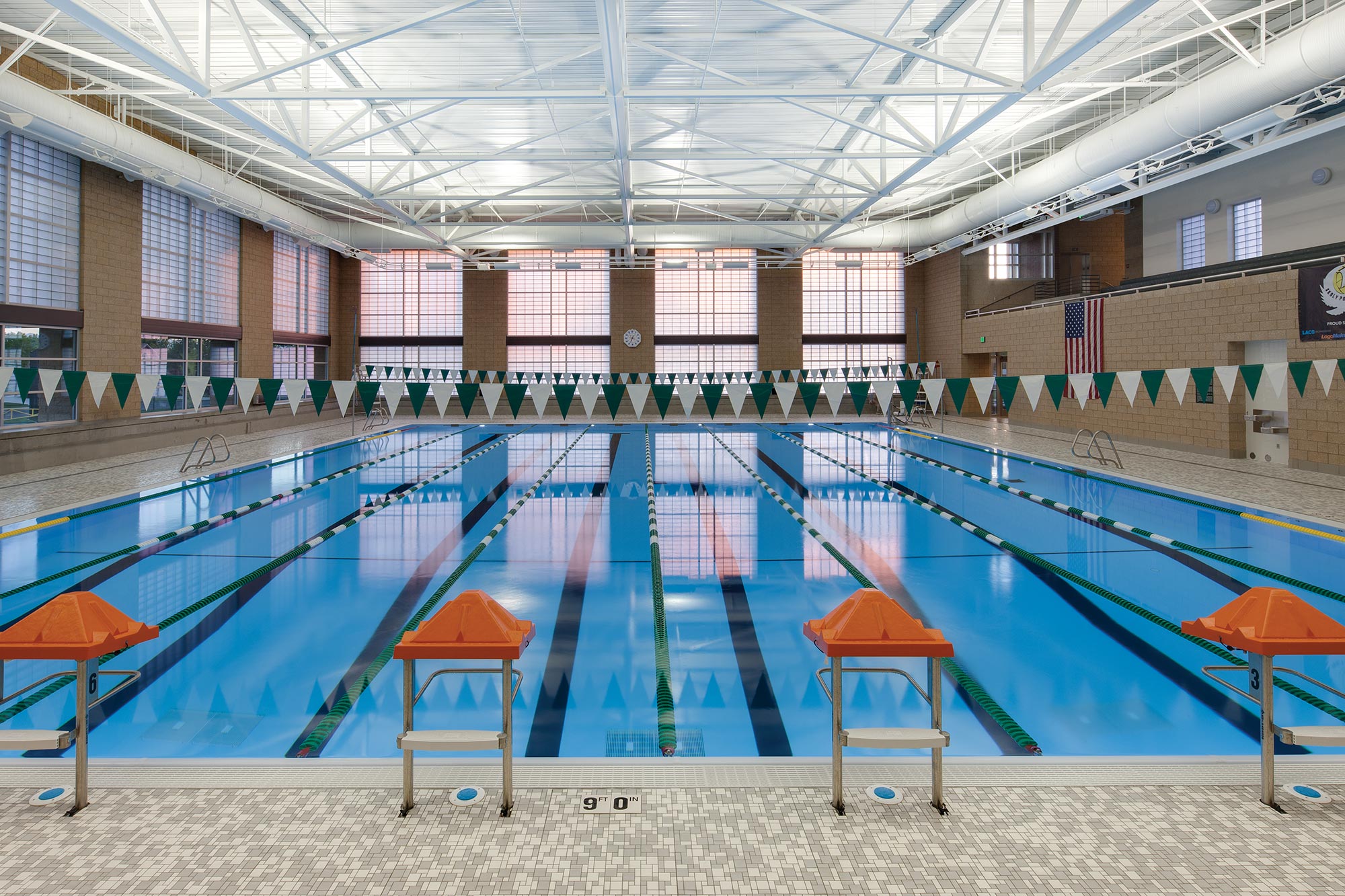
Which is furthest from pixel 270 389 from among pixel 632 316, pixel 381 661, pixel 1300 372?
pixel 1300 372

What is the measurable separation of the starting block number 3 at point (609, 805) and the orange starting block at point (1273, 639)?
1969 mm

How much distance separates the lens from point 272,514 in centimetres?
925

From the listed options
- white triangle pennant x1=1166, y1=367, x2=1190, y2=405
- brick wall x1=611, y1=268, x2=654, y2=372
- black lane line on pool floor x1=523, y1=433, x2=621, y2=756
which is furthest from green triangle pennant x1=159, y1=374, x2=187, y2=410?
brick wall x1=611, y1=268, x2=654, y2=372

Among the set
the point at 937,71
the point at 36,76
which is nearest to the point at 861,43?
the point at 937,71

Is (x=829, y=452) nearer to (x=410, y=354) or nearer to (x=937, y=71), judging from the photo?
(x=937, y=71)

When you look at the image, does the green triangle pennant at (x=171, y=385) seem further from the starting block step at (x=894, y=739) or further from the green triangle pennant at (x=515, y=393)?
the starting block step at (x=894, y=739)

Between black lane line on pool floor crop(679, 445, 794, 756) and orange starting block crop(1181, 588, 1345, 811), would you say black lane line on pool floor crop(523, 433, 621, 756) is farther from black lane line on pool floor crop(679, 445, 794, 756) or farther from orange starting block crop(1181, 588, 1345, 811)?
orange starting block crop(1181, 588, 1345, 811)

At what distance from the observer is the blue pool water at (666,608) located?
3771 millimetres

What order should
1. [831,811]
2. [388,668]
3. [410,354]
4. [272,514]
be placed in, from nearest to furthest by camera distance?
[831,811] < [388,668] < [272,514] < [410,354]

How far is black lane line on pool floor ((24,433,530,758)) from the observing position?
3811 millimetres

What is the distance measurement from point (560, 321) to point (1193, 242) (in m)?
19.0

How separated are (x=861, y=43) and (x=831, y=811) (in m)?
11.6

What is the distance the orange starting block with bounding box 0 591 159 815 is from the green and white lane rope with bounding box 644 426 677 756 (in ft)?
7.05

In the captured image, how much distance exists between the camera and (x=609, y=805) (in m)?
2.69
